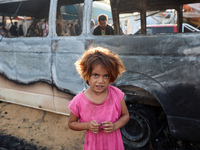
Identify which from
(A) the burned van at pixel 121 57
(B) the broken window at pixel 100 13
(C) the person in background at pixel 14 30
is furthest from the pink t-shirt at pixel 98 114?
(C) the person in background at pixel 14 30

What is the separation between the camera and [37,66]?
3.11 m

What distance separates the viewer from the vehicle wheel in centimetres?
248

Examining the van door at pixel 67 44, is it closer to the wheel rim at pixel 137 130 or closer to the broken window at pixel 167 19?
the broken window at pixel 167 19

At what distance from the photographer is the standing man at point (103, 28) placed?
2.61m

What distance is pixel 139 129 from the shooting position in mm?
2590

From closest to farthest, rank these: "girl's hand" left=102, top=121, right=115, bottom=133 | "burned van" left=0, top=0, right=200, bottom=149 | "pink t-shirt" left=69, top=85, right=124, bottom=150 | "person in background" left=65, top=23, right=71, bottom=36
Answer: "girl's hand" left=102, top=121, right=115, bottom=133 → "pink t-shirt" left=69, top=85, right=124, bottom=150 → "burned van" left=0, top=0, right=200, bottom=149 → "person in background" left=65, top=23, right=71, bottom=36

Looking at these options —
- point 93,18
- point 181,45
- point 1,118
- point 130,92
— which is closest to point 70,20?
point 93,18

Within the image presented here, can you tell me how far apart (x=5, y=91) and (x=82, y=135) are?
72.8 inches

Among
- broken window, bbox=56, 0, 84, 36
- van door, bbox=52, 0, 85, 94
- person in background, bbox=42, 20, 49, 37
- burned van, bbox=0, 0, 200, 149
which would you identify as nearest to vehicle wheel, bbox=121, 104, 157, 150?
burned van, bbox=0, 0, 200, 149

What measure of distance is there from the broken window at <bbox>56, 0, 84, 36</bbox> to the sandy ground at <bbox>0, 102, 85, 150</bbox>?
167 centimetres

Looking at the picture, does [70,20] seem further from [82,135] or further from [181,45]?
[82,135]

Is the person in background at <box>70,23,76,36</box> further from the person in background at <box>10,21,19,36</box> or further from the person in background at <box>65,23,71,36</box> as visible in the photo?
the person in background at <box>10,21,19,36</box>

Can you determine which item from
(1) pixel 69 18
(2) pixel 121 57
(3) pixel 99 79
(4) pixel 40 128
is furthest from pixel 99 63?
(4) pixel 40 128

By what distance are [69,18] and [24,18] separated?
1161 mm
